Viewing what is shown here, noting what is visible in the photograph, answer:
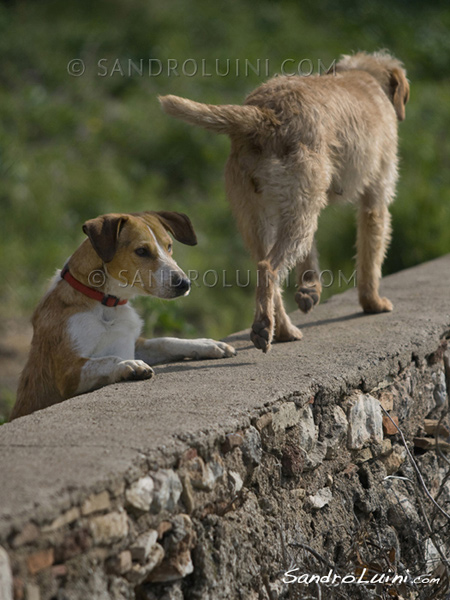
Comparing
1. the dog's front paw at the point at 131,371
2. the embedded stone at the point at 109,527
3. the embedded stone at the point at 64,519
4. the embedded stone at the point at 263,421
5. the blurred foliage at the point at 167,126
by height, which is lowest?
the embedded stone at the point at 109,527

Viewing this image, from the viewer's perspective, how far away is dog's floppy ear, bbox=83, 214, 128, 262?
3549mm

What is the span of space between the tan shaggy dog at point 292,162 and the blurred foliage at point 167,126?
2264mm

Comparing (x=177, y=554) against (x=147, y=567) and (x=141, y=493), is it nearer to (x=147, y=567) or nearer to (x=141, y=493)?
(x=147, y=567)

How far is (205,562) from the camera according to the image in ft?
8.27

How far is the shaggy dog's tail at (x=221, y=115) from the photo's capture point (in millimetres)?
3812

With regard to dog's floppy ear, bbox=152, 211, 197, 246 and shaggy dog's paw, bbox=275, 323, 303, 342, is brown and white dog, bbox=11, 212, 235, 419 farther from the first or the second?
shaggy dog's paw, bbox=275, 323, 303, 342

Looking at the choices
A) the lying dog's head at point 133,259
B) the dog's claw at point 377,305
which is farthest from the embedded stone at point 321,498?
the dog's claw at point 377,305

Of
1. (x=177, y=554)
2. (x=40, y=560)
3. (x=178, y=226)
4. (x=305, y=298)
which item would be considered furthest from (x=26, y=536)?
(x=305, y=298)

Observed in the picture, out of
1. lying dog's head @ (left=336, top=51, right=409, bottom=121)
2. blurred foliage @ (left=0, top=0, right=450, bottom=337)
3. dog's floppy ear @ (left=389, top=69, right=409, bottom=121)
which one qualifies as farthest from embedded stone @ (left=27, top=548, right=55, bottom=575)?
blurred foliage @ (left=0, top=0, right=450, bottom=337)

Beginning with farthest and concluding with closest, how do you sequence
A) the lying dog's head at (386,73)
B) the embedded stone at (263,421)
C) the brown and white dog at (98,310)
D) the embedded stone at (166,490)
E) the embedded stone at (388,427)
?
the lying dog's head at (386,73)
the embedded stone at (388,427)
the brown and white dog at (98,310)
the embedded stone at (263,421)
the embedded stone at (166,490)

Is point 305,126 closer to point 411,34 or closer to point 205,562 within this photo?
point 205,562

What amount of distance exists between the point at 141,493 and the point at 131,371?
1.20 m

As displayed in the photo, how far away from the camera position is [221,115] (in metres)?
3.91

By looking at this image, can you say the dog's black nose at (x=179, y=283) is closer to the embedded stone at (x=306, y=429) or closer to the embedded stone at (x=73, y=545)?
the embedded stone at (x=306, y=429)
